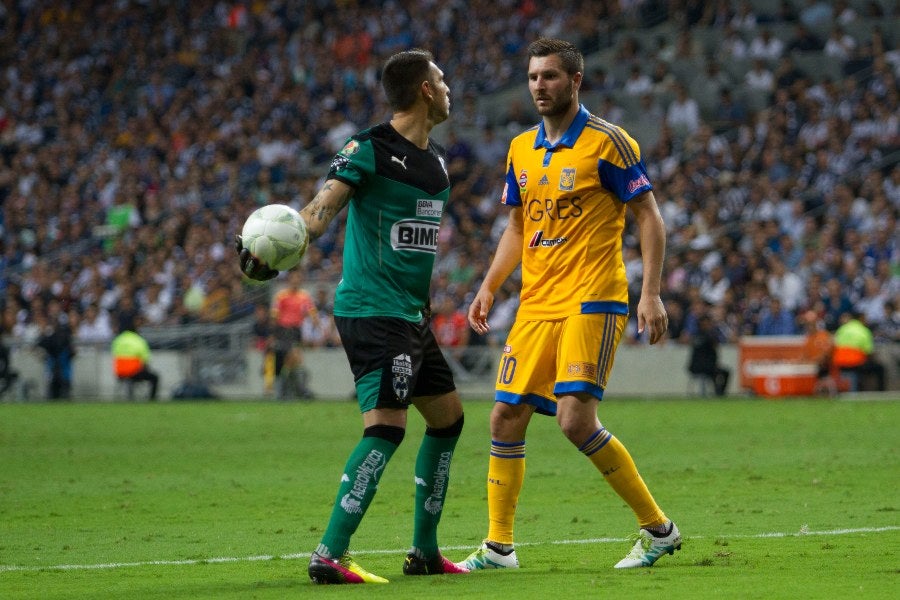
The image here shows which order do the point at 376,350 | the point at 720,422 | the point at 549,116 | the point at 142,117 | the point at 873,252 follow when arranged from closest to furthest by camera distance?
the point at 376,350 < the point at 549,116 < the point at 720,422 < the point at 873,252 < the point at 142,117

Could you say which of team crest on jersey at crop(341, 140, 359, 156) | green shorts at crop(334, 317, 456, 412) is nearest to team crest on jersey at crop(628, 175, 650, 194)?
green shorts at crop(334, 317, 456, 412)

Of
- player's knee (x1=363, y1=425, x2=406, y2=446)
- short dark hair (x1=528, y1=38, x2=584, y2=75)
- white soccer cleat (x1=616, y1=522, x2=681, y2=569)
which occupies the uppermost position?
short dark hair (x1=528, y1=38, x2=584, y2=75)

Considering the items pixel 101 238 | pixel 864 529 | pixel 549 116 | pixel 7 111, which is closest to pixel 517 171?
pixel 549 116

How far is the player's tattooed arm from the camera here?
6.20 m

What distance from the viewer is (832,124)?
27656 millimetres

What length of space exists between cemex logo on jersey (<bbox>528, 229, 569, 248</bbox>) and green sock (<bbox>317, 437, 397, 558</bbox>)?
1.32 m

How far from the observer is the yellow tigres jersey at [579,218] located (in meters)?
6.94

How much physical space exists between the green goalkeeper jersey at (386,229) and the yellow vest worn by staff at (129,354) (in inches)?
830

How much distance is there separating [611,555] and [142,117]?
32.3 m

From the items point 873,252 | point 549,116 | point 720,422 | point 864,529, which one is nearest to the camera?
point 549,116

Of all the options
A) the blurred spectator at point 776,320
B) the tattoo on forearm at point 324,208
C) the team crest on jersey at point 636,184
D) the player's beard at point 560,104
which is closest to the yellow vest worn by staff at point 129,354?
the blurred spectator at point 776,320

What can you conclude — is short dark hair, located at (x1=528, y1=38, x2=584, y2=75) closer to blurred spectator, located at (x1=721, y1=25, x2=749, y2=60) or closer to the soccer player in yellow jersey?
the soccer player in yellow jersey

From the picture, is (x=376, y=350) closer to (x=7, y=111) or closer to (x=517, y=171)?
(x=517, y=171)

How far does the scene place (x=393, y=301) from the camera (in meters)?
6.58
